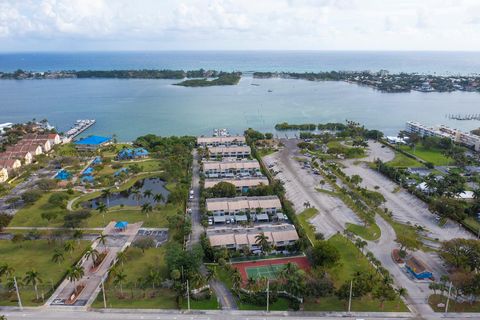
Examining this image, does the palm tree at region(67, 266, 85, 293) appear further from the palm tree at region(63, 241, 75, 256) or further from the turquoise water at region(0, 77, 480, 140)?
the turquoise water at region(0, 77, 480, 140)

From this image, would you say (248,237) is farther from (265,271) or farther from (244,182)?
(244,182)

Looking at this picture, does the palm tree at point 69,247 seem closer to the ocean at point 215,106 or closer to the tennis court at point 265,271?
the tennis court at point 265,271

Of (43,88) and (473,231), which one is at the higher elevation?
(43,88)

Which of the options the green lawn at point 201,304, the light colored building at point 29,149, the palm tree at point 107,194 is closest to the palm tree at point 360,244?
the green lawn at point 201,304

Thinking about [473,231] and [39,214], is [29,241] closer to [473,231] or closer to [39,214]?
[39,214]

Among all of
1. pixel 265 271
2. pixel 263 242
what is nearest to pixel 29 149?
pixel 263 242

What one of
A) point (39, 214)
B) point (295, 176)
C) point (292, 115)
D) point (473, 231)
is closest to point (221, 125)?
point (292, 115)
